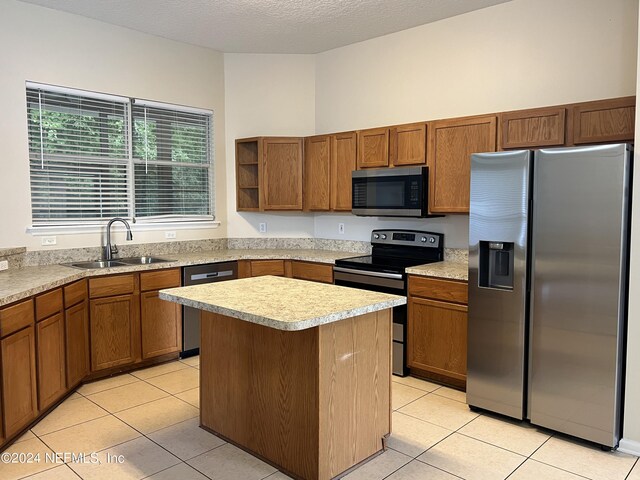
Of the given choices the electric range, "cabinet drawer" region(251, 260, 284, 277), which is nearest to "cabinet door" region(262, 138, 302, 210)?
"cabinet drawer" region(251, 260, 284, 277)

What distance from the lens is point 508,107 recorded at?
3.87 meters

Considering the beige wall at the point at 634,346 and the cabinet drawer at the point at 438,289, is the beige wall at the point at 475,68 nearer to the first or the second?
the cabinet drawer at the point at 438,289

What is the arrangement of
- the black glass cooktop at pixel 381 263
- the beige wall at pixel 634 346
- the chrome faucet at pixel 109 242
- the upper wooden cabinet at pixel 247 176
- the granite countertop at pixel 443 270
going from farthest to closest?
the upper wooden cabinet at pixel 247 176, the chrome faucet at pixel 109 242, the black glass cooktop at pixel 381 263, the granite countertop at pixel 443 270, the beige wall at pixel 634 346

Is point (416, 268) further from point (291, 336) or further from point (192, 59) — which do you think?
point (192, 59)

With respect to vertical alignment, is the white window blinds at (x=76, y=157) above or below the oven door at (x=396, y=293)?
above

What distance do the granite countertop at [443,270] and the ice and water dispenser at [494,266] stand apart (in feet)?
0.85

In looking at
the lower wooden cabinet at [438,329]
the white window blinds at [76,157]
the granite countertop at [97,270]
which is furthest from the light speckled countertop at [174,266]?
the white window blinds at [76,157]

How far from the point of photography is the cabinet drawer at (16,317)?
8.83 feet

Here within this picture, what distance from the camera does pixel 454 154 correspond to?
3.86 m

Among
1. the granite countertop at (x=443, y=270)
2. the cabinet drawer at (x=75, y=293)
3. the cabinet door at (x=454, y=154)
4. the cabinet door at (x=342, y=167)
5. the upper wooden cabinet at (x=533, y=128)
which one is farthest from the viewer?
the cabinet door at (x=342, y=167)

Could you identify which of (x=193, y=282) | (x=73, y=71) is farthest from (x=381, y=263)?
(x=73, y=71)

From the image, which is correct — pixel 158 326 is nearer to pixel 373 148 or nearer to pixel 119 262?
pixel 119 262

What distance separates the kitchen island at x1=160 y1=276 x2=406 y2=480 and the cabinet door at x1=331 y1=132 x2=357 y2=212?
6.29 ft

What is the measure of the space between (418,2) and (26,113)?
3166mm
